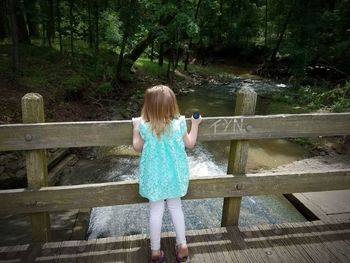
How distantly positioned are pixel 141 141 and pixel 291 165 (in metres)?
6.61

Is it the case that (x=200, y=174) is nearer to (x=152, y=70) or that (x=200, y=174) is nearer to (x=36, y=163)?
(x=36, y=163)

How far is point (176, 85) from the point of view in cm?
1888

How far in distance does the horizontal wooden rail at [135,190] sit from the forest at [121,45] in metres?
5.80

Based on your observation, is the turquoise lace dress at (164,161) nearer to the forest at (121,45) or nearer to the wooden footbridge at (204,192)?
the wooden footbridge at (204,192)

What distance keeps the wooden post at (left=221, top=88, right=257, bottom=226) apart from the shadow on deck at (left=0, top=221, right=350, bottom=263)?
0.50 feet

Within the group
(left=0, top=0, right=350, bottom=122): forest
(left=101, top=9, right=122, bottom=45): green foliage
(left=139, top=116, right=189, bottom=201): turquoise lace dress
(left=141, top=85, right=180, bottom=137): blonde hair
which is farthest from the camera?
(left=101, top=9, right=122, bottom=45): green foliage

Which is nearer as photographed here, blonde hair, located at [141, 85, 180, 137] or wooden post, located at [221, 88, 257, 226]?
blonde hair, located at [141, 85, 180, 137]

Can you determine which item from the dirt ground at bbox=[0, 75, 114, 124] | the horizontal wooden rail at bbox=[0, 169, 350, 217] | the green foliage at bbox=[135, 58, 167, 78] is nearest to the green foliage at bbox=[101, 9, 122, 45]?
the dirt ground at bbox=[0, 75, 114, 124]

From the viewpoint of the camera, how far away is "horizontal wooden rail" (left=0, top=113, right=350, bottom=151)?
2770mm

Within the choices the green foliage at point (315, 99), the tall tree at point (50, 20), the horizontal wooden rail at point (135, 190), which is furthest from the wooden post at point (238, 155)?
the tall tree at point (50, 20)

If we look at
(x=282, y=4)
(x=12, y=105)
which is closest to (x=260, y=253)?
(x=12, y=105)

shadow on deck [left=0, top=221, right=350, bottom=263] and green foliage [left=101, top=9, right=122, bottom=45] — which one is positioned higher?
green foliage [left=101, top=9, right=122, bottom=45]

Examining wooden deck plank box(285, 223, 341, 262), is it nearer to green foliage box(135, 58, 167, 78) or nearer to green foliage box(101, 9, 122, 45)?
green foliage box(101, 9, 122, 45)

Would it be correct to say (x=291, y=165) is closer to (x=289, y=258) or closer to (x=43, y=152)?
(x=289, y=258)
